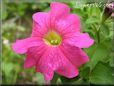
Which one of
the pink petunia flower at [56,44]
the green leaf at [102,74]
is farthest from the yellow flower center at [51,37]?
the green leaf at [102,74]

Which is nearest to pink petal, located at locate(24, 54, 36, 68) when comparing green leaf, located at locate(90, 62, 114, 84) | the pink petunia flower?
the pink petunia flower

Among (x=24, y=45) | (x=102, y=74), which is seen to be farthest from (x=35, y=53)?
(x=102, y=74)

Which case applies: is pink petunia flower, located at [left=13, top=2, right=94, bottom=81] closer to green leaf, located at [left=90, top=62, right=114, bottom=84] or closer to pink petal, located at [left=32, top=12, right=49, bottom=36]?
pink petal, located at [left=32, top=12, right=49, bottom=36]

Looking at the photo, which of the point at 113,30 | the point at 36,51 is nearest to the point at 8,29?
the point at 113,30

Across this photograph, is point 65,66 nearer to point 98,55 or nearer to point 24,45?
point 24,45

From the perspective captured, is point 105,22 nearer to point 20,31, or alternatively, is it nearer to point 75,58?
point 75,58

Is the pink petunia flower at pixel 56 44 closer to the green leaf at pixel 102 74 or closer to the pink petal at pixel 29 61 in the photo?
the pink petal at pixel 29 61

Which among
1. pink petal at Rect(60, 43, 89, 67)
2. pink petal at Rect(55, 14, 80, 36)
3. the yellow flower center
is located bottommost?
pink petal at Rect(60, 43, 89, 67)
